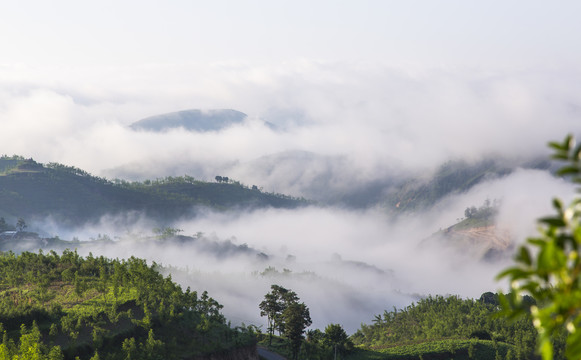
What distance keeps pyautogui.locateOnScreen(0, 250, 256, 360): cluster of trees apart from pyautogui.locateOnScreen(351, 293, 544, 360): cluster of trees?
206ft

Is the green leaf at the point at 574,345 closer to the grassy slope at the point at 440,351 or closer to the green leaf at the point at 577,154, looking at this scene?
the green leaf at the point at 577,154

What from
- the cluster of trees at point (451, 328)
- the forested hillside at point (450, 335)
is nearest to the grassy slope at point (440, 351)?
the forested hillside at point (450, 335)

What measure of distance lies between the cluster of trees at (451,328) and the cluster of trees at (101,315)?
62.7 m

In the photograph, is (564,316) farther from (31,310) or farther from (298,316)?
(298,316)

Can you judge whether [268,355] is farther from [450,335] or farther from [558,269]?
[558,269]

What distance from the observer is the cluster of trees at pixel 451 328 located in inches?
5709

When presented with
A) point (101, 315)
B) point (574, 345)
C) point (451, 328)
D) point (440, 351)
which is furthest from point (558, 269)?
point (451, 328)

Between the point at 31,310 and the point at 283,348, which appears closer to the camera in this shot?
the point at 31,310

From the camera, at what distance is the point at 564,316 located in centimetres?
772

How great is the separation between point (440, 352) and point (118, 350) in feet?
244

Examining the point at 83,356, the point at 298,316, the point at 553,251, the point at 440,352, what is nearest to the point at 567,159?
the point at 553,251

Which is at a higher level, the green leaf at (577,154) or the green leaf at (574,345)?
the green leaf at (577,154)

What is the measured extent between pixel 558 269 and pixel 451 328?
16716 cm

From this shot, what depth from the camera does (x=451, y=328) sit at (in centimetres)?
16588
